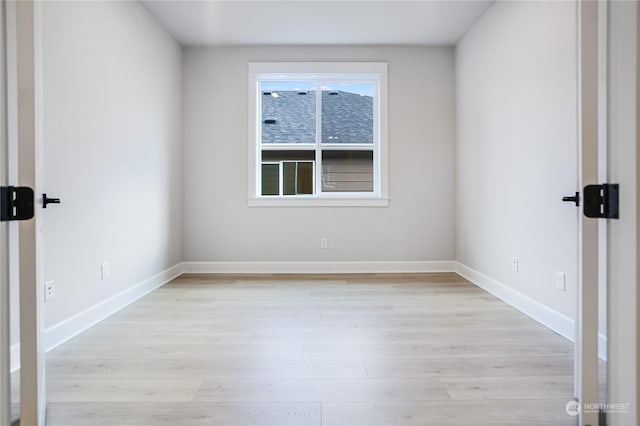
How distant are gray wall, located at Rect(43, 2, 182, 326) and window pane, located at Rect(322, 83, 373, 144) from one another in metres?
1.71

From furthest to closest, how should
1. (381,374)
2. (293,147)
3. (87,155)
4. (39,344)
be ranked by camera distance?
(293,147) < (87,155) < (381,374) < (39,344)

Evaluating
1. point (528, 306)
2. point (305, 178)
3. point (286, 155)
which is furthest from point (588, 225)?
point (286, 155)

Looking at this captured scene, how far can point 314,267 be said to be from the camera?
426 centimetres

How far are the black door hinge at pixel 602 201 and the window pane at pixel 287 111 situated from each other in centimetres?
361

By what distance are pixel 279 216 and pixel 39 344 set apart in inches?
127

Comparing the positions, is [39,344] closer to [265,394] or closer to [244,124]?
[265,394]

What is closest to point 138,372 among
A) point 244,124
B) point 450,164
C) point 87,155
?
point 87,155

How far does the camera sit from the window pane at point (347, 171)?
14.4 feet

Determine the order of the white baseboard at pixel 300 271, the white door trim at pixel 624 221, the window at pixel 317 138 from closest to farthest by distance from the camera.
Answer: the white door trim at pixel 624 221
the white baseboard at pixel 300 271
the window at pixel 317 138

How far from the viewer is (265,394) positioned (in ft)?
5.21

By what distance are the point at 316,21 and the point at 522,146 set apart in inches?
87.9

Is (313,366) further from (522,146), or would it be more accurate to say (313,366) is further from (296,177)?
(296,177)

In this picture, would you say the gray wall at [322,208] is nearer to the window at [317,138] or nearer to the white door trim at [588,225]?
the window at [317,138]

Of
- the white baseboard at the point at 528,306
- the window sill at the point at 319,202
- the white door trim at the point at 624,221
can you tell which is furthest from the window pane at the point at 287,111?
the white door trim at the point at 624,221
